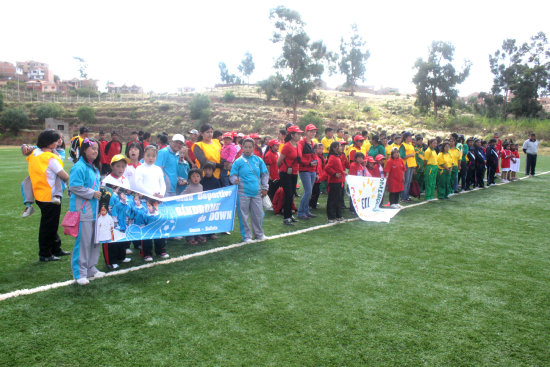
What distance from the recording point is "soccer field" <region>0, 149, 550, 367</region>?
3.08 m

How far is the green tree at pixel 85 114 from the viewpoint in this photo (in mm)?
52906

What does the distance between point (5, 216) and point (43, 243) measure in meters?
3.77

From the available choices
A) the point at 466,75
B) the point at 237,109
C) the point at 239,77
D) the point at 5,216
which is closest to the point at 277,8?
the point at 237,109

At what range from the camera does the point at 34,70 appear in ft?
406

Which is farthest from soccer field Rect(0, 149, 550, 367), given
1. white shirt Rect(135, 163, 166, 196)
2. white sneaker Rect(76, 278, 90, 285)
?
white shirt Rect(135, 163, 166, 196)

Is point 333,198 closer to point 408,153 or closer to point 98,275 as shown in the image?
point 408,153

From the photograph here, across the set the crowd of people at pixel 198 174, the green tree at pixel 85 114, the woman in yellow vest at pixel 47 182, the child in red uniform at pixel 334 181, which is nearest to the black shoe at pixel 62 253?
the crowd of people at pixel 198 174

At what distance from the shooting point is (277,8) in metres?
38.8

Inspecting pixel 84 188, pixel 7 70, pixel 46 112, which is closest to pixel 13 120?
pixel 46 112

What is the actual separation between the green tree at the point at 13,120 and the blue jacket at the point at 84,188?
188ft

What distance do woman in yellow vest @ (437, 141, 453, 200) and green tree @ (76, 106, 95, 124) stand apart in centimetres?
5401

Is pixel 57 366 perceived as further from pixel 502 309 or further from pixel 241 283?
pixel 502 309

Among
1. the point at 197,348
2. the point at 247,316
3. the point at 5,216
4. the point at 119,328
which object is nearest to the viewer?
the point at 197,348

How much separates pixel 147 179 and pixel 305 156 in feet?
11.4
